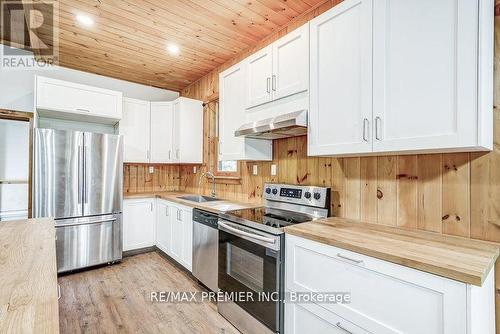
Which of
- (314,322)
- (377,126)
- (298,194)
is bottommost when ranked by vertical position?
(314,322)

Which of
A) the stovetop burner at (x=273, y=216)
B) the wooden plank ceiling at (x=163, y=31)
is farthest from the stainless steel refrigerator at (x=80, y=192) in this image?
the stovetop burner at (x=273, y=216)

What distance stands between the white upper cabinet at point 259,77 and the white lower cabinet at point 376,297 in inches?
49.6

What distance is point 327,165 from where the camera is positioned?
80.4 inches

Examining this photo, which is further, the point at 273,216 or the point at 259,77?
the point at 259,77

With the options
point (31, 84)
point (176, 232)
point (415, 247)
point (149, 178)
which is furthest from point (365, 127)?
point (31, 84)

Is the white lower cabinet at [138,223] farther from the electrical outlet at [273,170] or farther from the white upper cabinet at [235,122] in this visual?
the electrical outlet at [273,170]

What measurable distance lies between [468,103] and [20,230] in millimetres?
2629

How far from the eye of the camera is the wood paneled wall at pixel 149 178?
3.98m

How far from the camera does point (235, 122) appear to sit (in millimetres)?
2516

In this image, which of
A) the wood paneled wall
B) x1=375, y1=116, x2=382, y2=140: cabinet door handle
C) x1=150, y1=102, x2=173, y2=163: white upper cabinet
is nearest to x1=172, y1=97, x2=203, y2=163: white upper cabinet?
x1=150, y1=102, x2=173, y2=163: white upper cabinet

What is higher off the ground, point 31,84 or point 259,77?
point 31,84

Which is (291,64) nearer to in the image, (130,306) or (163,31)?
(163,31)

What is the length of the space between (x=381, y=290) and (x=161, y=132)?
11.9 feet

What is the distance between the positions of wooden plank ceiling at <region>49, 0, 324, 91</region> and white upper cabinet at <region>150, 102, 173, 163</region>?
0.56 m
